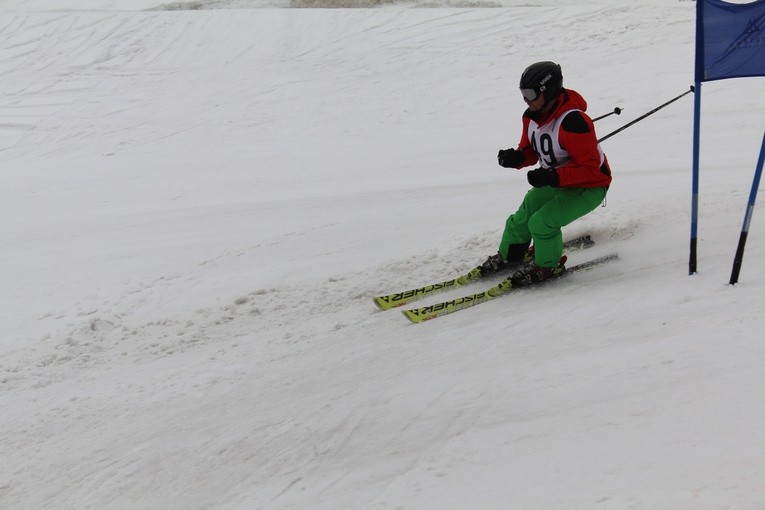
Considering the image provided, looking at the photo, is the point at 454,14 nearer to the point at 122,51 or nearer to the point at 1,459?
the point at 122,51

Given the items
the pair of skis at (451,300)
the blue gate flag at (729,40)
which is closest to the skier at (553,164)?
the pair of skis at (451,300)

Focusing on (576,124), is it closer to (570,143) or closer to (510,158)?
(570,143)

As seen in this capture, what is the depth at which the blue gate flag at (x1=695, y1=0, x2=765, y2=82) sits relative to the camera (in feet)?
14.0

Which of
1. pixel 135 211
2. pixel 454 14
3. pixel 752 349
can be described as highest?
pixel 454 14

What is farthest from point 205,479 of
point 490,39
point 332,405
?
point 490,39

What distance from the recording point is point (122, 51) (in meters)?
17.3

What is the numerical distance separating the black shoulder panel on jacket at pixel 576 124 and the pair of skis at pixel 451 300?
1.16m

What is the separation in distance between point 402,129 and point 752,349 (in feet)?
29.6

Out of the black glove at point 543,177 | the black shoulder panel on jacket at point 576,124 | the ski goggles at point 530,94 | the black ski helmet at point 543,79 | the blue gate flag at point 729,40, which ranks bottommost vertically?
the black glove at point 543,177

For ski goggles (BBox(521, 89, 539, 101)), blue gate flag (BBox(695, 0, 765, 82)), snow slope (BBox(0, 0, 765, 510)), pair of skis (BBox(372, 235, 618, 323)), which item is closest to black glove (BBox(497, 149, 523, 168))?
ski goggles (BBox(521, 89, 539, 101))

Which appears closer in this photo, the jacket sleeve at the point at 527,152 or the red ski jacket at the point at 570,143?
the red ski jacket at the point at 570,143

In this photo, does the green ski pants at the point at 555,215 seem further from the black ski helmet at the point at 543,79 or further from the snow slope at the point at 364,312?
the black ski helmet at the point at 543,79

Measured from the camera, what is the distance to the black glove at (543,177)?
16.1 feet

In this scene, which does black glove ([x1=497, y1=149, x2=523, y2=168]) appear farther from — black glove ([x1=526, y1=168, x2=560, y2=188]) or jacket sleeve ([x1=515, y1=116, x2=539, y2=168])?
black glove ([x1=526, y1=168, x2=560, y2=188])
